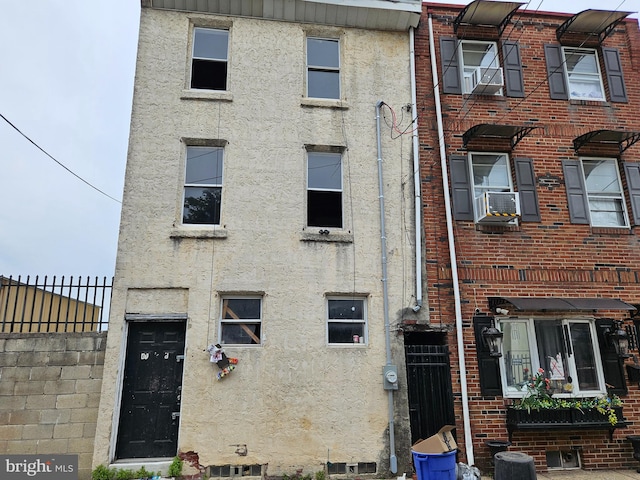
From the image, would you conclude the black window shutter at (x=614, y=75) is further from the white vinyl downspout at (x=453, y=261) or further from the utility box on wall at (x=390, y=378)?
the utility box on wall at (x=390, y=378)

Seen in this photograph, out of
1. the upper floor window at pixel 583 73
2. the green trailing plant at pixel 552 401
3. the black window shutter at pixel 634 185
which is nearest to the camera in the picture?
the green trailing plant at pixel 552 401

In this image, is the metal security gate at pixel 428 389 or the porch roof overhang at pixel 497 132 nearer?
the metal security gate at pixel 428 389

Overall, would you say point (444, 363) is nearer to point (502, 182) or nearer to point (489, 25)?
point (502, 182)

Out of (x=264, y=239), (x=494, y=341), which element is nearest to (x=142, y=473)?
(x=264, y=239)

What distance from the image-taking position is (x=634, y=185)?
9242mm

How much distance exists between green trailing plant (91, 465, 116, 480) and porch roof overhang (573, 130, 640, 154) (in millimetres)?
10623

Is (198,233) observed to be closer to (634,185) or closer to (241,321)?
(241,321)

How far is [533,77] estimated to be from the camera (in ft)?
32.1

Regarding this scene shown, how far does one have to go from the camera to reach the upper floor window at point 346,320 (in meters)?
8.09

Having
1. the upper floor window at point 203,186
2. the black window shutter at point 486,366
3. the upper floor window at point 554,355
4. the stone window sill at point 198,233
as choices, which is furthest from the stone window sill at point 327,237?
the upper floor window at point 554,355

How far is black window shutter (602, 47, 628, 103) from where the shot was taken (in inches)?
387

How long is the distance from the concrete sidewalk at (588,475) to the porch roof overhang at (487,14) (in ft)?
29.5

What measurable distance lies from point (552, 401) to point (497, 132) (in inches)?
205

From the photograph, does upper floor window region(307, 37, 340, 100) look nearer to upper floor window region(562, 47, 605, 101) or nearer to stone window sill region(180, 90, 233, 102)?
stone window sill region(180, 90, 233, 102)
